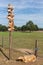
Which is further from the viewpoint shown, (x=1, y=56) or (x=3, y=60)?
(x=1, y=56)

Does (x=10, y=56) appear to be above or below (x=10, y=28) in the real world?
below

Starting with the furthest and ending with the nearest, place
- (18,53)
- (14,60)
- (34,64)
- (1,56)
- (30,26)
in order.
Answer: (30,26), (18,53), (1,56), (14,60), (34,64)

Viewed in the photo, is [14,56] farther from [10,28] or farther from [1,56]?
[10,28]

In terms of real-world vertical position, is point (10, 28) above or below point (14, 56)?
above

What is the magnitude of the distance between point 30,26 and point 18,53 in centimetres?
9864

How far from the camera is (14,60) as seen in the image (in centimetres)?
1261

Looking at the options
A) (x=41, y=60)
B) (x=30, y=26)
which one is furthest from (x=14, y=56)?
(x=30, y=26)

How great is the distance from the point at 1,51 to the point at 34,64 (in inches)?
140

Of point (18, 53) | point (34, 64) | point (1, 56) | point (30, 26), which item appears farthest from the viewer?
point (30, 26)

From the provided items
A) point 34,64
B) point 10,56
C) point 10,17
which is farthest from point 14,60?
point 10,17

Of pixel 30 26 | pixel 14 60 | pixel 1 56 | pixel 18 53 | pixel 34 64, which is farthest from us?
pixel 30 26

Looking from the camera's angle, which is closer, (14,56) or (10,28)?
(10,28)

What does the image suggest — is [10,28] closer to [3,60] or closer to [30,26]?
[3,60]

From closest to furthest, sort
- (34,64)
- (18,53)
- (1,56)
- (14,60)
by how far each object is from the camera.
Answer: (34,64) < (14,60) < (1,56) < (18,53)
